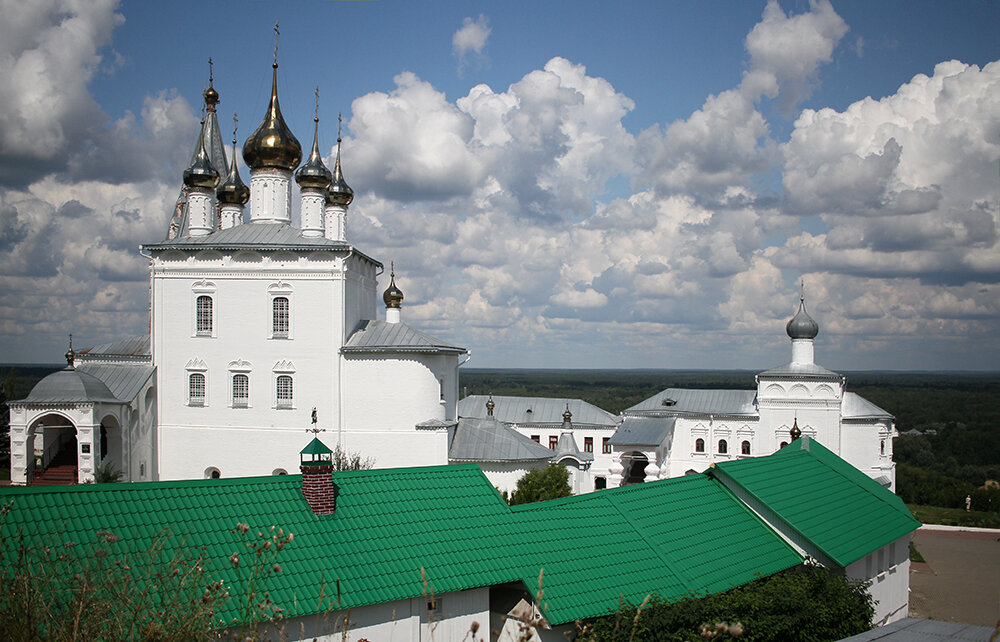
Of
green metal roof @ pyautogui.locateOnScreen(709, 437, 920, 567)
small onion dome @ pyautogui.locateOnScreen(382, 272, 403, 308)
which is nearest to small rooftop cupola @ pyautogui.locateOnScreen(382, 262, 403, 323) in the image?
small onion dome @ pyautogui.locateOnScreen(382, 272, 403, 308)

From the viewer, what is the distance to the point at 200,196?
81.7 feet

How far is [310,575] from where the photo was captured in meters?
8.83

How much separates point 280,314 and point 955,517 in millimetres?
27398

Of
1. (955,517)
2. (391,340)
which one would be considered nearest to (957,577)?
(955,517)

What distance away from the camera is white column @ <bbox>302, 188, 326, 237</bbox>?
2361cm

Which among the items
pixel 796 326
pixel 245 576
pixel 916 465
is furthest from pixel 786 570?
pixel 916 465

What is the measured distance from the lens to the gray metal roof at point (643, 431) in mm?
31172

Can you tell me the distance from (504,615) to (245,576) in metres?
3.69

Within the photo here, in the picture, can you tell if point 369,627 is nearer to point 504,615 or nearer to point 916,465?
point 504,615

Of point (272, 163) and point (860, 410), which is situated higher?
point (272, 163)

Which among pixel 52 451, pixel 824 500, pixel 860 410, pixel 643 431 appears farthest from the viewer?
pixel 643 431

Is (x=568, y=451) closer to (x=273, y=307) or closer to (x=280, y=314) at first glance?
(x=280, y=314)

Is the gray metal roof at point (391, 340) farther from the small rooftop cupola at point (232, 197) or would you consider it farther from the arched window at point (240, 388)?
the small rooftop cupola at point (232, 197)

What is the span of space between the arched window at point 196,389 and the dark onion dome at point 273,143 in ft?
21.9
